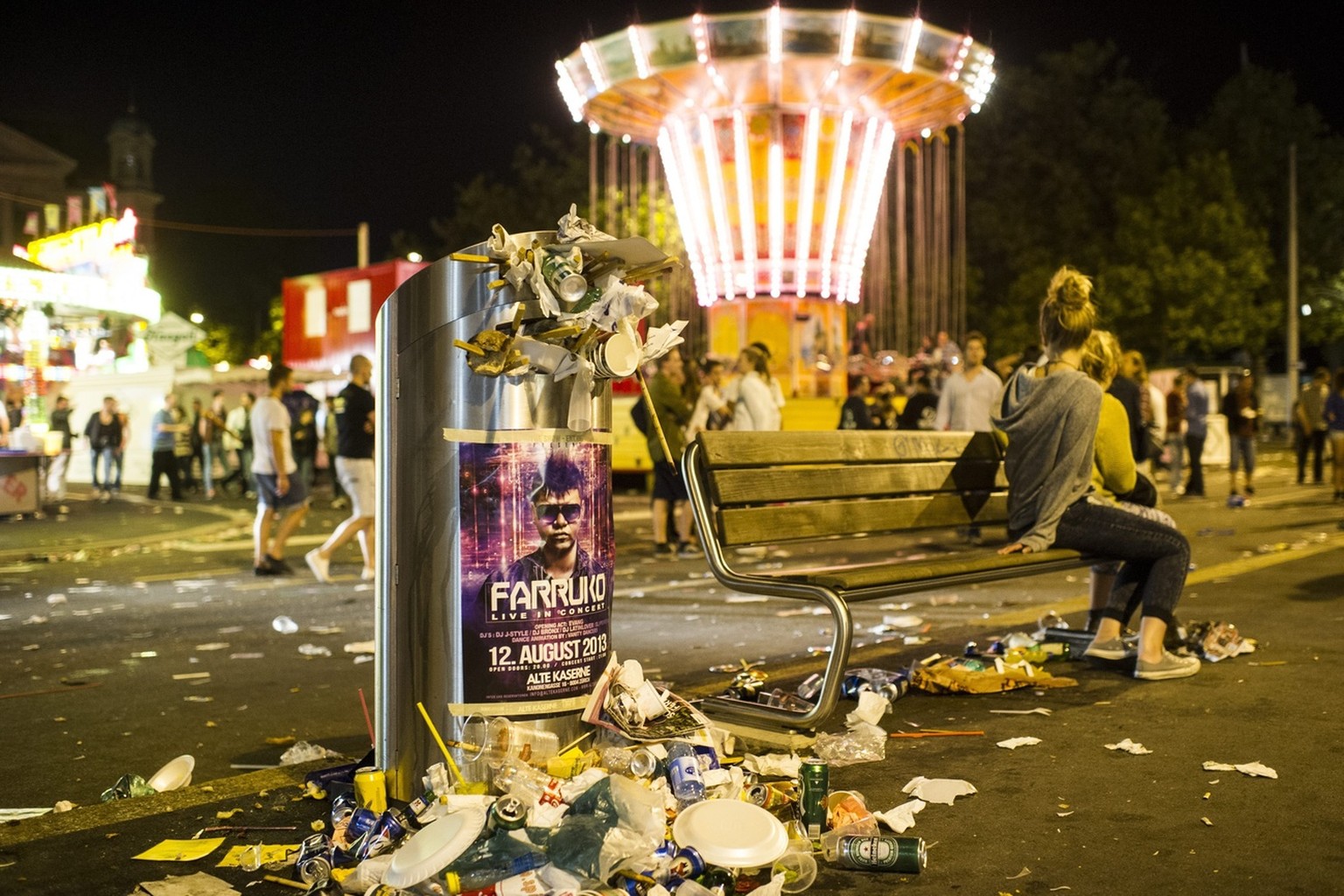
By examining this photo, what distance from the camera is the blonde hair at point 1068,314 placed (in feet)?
18.5

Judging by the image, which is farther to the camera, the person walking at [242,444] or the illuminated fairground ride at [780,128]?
the illuminated fairground ride at [780,128]

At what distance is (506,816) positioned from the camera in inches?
119

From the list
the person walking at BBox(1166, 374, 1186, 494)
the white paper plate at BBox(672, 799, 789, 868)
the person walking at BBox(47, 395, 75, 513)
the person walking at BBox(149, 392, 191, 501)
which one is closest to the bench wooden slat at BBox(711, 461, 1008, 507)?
the white paper plate at BBox(672, 799, 789, 868)

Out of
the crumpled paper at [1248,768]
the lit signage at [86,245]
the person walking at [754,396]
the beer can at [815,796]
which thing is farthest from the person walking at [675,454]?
the lit signage at [86,245]

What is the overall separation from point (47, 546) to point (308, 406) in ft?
14.0

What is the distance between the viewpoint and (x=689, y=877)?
9.74 ft

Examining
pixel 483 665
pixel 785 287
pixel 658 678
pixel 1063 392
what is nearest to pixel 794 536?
pixel 658 678

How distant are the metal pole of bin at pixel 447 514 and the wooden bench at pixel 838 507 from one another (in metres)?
1.02

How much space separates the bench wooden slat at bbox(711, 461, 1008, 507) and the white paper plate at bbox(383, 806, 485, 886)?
1.98m

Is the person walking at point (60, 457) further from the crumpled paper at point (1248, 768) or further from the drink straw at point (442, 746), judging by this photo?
the crumpled paper at point (1248, 768)

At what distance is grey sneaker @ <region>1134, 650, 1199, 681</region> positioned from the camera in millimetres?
5367

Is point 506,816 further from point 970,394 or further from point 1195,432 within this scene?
point 1195,432

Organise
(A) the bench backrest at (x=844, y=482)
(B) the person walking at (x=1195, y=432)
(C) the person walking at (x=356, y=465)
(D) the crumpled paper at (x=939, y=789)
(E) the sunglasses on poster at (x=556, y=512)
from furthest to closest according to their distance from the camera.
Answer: (B) the person walking at (x=1195, y=432), (C) the person walking at (x=356, y=465), (A) the bench backrest at (x=844, y=482), (D) the crumpled paper at (x=939, y=789), (E) the sunglasses on poster at (x=556, y=512)

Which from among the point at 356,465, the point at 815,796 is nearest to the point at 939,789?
the point at 815,796
